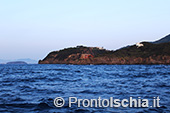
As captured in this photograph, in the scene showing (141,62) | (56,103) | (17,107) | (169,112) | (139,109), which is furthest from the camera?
(141,62)

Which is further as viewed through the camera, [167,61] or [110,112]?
[167,61]

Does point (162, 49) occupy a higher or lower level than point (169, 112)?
higher

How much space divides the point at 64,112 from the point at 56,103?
267cm

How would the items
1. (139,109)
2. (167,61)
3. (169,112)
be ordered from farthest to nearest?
1. (167,61)
2. (139,109)
3. (169,112)

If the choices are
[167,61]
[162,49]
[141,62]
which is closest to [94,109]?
[167,61]

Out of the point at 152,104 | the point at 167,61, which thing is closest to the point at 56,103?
the point at 152,104

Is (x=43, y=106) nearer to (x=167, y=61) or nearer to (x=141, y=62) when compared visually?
(x=167, y=61)

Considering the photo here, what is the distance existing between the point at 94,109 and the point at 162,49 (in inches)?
7886

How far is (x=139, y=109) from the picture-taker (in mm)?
12258

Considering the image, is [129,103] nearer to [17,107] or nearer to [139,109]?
[139,109]

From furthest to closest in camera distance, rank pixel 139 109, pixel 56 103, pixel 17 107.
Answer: pixel 56 103 → pixel 17 107 → pixel 139 109

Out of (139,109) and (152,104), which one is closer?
(139,109)

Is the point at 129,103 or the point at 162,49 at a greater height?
the point at 162,49

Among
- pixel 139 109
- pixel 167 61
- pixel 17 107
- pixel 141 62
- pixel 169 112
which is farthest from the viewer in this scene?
pixel 141 62
